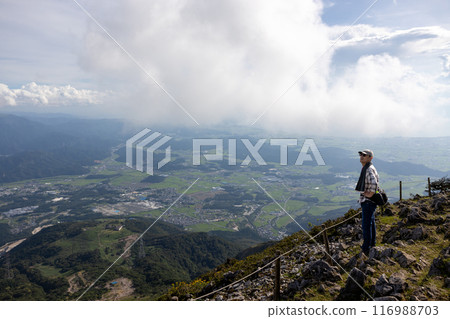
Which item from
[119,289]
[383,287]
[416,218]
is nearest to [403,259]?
[383,287]

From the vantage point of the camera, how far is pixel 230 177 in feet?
299

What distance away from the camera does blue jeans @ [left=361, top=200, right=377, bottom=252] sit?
609cm

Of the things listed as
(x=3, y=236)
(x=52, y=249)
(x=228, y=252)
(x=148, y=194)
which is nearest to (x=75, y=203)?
(x=3, y=236)

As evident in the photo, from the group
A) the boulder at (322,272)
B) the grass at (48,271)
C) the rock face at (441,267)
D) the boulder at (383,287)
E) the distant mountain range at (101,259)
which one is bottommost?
the grass at (48,271)

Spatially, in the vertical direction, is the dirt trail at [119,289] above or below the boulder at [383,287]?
below

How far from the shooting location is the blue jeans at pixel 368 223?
6086 mm

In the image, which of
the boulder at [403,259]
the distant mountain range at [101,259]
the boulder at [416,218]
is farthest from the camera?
the distant mountain range at [101,259]

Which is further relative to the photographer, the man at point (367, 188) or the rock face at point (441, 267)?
the man at point (367, 188)

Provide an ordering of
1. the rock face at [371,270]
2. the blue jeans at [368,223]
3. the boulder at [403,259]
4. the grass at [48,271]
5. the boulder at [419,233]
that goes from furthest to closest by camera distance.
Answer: the grass at [48,271], the boulder at [419,233], the blue jeans at [368,223], the boulder at [403,259], the rock face at [371,270]

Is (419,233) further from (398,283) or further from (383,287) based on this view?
(383,287)

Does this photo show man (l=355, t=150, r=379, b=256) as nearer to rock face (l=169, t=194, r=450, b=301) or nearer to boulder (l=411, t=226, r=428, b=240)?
rock face (l=169, t=194, r=450, b=301)

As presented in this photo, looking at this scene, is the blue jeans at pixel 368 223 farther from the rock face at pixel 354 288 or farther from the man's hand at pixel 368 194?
the rock face at pixel 354 288

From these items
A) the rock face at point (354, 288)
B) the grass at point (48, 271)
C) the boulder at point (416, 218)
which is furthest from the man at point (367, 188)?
the grass at point (48, 271)
